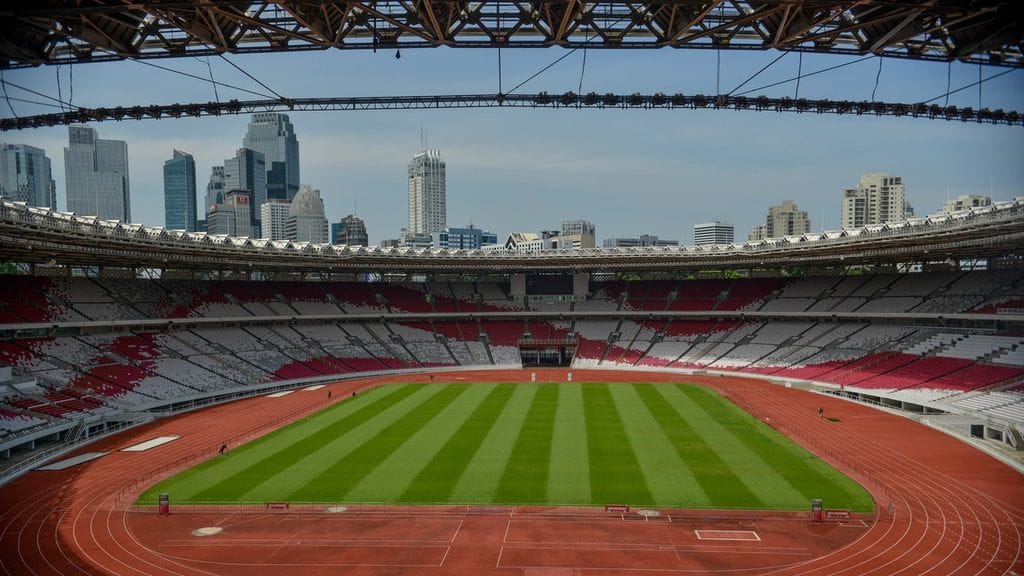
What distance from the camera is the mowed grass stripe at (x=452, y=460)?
2534cm

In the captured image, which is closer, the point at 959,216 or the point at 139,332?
the point at 959,216

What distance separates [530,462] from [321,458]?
10.1 metres

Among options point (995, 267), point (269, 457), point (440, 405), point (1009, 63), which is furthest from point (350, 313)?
point (1009, 63)

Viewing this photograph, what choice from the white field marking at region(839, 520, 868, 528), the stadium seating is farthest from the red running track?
the stadium seating

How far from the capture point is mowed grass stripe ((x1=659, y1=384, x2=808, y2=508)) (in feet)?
80.8

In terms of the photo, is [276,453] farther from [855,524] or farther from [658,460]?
[855,524]

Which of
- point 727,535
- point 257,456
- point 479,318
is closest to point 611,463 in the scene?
point 727,535

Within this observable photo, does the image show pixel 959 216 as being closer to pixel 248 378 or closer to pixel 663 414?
pixel 663 414

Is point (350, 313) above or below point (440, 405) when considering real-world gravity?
above

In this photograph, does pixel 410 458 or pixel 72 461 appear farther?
pixel 72 461

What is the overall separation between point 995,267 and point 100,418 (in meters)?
63.6

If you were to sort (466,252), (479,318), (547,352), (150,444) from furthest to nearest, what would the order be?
(479,318)
(466,252)
(547,352)
(150,444)

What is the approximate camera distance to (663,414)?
39.5m

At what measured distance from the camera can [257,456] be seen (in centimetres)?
3141
